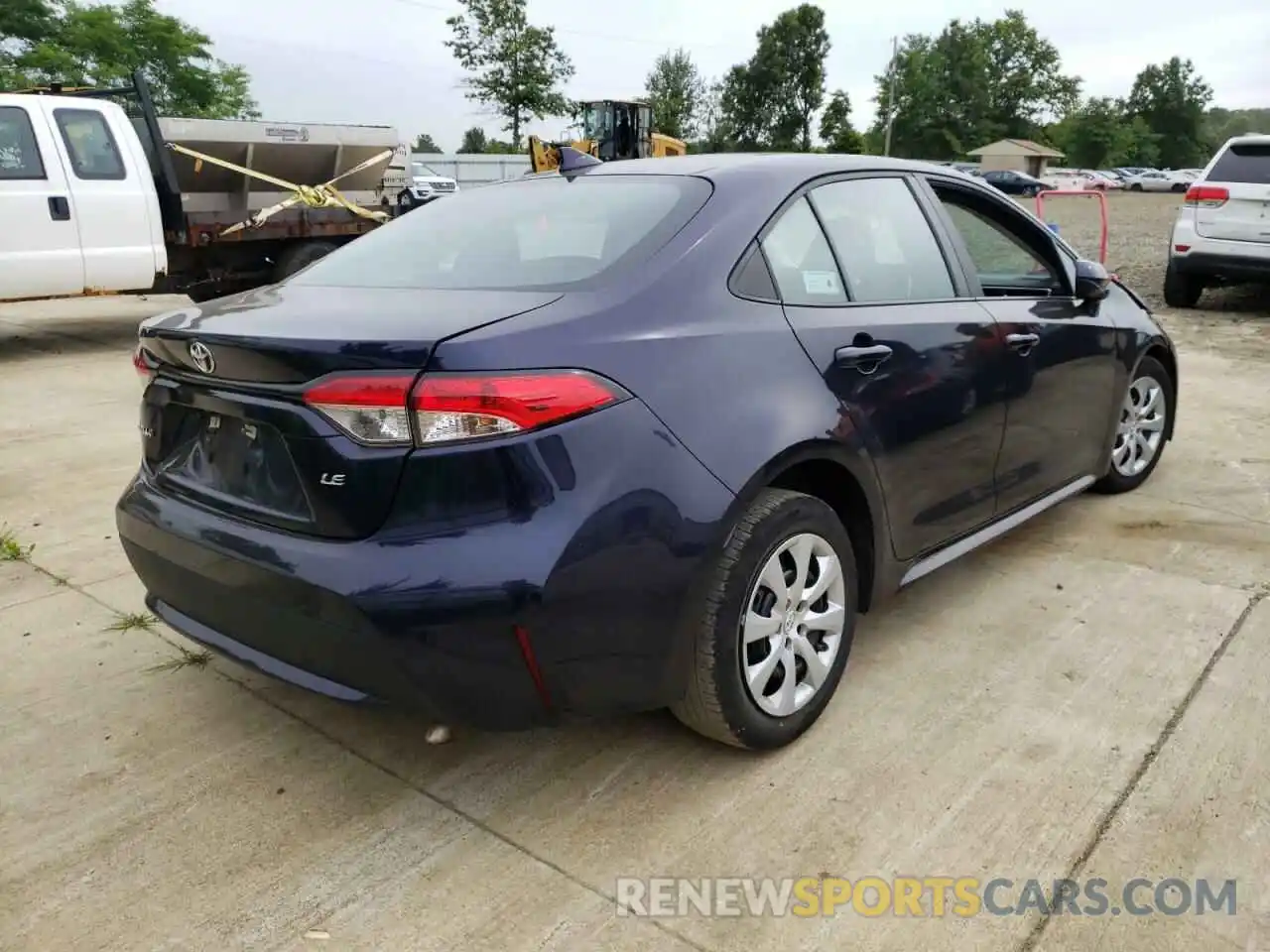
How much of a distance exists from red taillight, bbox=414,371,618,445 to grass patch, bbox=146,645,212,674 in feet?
5.22

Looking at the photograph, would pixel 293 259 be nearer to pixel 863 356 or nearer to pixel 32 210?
pixel 32 210

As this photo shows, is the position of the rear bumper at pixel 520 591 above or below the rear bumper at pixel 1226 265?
below

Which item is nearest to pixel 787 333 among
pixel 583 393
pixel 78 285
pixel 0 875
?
pixel 583 393

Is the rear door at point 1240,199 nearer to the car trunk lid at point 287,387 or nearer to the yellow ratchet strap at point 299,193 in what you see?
the yellow ratchet strap at point 299,193

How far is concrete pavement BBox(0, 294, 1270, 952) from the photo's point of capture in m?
2.06

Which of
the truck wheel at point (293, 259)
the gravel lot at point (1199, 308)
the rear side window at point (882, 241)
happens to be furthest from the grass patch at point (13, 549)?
the gravel lot at point (1199, 308)

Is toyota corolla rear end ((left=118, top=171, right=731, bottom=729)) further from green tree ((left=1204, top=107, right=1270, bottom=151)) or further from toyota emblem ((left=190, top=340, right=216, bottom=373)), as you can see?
green tree ((left=1204, top=107, right=1270, bottom=151))

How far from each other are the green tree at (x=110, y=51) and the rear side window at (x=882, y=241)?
3062cm

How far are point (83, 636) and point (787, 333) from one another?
2.53 m

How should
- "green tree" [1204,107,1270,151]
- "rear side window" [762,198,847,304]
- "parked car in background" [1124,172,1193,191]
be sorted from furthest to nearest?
1. "green tree" [1204,107,1270,151]
2. "parked car in background" [1124,172,1193,191]
3. "rear side window" [762,198,847,304]

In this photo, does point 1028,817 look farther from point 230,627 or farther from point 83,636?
point 83,636

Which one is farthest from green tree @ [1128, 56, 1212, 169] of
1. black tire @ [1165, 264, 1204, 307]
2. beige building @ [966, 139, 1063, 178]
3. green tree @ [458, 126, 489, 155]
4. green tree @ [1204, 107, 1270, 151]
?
black tire @ [1165, 264, 1204, 307]

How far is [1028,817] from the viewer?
92.7 inches
